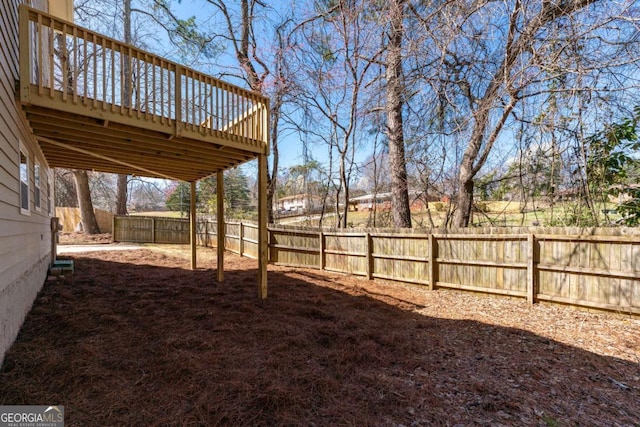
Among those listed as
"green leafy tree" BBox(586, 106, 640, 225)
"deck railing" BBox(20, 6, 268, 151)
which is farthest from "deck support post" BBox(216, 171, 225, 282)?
"green leafy tree" BBox(586, 106, 640, 225)

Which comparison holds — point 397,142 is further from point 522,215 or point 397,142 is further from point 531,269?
point 531,269

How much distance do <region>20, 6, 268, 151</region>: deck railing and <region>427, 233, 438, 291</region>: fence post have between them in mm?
3684

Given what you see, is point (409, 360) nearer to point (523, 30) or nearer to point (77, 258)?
point (523, 30)

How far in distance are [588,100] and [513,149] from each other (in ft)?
5.16

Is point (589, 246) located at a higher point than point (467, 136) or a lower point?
lower

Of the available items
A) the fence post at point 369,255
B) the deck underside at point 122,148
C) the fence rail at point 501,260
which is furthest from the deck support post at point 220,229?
the fence post at point 369,255

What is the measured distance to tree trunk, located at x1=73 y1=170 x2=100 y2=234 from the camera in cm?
1412

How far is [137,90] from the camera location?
3.55m

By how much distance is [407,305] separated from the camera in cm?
512

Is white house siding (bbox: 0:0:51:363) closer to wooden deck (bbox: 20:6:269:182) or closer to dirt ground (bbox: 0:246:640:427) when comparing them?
wooden deck (bbox: 20:6:269:182)

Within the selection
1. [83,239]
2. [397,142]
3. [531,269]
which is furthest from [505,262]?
[83,239]

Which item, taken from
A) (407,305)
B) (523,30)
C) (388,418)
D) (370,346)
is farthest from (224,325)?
(523,30)

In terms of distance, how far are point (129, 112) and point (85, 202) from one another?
46.3 ft

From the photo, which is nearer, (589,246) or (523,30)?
(589,246)
